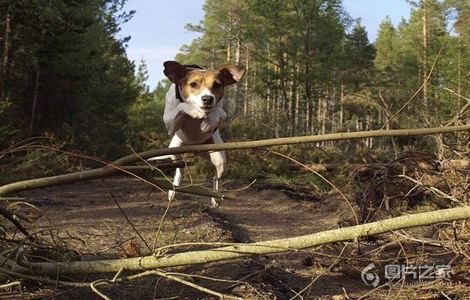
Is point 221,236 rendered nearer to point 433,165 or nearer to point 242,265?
point 242,265

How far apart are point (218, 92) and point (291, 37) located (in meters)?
25.5

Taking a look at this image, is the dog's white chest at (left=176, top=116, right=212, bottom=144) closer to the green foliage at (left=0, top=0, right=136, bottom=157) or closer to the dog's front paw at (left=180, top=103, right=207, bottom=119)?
the dog's front paw at (left=180, top=103, right=207, bottom=119)

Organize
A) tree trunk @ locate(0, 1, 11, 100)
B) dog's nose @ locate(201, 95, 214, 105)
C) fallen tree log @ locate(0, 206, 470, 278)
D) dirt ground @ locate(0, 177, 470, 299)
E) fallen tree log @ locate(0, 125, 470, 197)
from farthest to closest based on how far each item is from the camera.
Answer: tree trunk @ locate(0, 1, 11, 100), dog's nose @ locate(201, 95, 214, 105), dirt ground @ locate(0, 177, 470, 299), fallen tree log @ locate(0, 125, 470, 197), fallen tree log @ locate(0, 206, 470, 278)

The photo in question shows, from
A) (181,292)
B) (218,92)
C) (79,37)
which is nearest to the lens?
(181,292)

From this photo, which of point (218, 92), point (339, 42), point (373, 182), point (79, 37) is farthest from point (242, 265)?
point (339, 42)

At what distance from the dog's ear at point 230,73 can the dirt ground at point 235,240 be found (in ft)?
4.94

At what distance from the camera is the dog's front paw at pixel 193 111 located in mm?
5680

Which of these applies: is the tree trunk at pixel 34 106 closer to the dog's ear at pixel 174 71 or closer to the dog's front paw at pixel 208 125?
the dog's ear at pixel 174 71

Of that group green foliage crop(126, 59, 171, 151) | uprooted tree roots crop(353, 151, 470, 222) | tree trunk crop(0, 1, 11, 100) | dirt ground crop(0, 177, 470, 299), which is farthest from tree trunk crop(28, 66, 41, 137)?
uprooted tree roots crop(353, 151, 470, 222)

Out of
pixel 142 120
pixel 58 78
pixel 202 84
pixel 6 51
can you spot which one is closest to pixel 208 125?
pixel 202 84

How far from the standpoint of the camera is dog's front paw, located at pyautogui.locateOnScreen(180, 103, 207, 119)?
568cm

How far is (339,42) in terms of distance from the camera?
32.0m

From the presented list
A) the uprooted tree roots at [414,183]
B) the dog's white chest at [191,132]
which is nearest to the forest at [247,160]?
the uprooted tree roots at [414,183]

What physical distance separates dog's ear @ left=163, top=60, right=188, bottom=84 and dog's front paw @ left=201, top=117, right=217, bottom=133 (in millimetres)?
611
